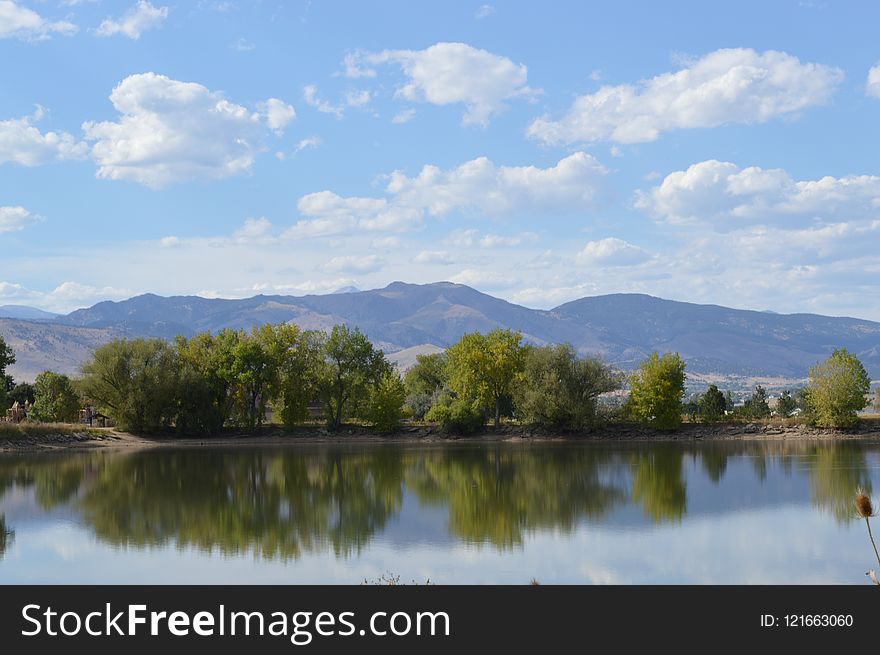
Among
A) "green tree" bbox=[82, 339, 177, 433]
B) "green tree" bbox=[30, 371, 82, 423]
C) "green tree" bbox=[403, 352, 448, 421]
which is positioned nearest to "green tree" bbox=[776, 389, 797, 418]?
"green tree" bbox=[403, 352, 448, 421]

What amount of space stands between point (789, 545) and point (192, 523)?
1798cm

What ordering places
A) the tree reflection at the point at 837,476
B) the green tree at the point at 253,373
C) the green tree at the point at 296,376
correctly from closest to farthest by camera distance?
the tree reflection at the point at 837,476 → the green tree at the point at 253,373 → the green tree at the point at 296,376

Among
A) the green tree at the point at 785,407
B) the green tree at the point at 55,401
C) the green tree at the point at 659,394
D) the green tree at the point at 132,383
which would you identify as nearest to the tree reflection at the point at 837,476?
the green tree at the point at 659,394

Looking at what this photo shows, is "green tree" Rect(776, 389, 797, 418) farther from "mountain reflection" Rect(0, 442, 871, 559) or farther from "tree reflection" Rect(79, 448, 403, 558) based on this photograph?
"tree reflection" Rect(79, 448, 403, 558)

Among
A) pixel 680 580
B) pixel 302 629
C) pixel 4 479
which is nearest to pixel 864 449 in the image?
pixel 680 580

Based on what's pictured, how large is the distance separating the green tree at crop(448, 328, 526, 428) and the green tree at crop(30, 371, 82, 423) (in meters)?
33.2

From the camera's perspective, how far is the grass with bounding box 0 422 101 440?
63406 mm

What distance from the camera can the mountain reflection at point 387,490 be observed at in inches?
1060

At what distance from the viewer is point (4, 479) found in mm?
43500

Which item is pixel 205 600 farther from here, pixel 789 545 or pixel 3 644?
pixel 789 545

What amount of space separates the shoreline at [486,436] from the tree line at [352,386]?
3.03ft

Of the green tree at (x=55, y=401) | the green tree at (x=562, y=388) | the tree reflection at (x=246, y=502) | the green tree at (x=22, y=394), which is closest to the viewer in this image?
the tree reflection at (x=246, y=502)

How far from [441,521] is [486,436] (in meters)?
48.0

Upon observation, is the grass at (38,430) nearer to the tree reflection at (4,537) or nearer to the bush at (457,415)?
the bush at (457,415)
